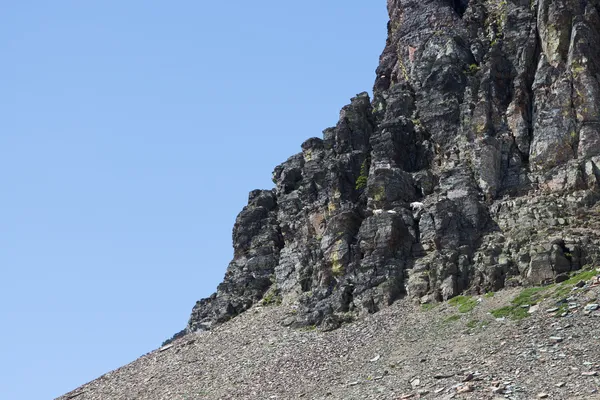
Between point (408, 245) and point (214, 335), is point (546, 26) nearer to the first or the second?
point (408, 245)

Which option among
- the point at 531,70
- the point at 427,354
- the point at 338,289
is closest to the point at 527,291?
the point at 427,354

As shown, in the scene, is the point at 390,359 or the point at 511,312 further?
the point at 511,312

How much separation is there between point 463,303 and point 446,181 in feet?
67.7

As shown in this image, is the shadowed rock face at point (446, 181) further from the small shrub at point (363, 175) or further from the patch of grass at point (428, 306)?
the patch of grass at point (428, 306)

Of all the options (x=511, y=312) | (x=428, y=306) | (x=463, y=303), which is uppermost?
(x=428, y=306)

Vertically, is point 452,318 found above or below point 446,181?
below

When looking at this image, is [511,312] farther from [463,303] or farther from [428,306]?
[428,306]

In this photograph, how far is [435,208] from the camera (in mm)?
115688

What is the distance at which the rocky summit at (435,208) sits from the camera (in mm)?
101500

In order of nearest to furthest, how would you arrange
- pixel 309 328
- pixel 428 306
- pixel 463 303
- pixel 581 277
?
1. pixel 581 277
2. pixel 463 303
3. pixel 428 306
4. pixel 309 328

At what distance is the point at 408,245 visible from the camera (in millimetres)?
116500

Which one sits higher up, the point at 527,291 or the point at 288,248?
the point at 288,248

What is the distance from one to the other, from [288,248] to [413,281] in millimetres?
28132

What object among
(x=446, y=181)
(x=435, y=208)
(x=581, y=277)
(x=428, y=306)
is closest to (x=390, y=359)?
(x=428, y=306)
